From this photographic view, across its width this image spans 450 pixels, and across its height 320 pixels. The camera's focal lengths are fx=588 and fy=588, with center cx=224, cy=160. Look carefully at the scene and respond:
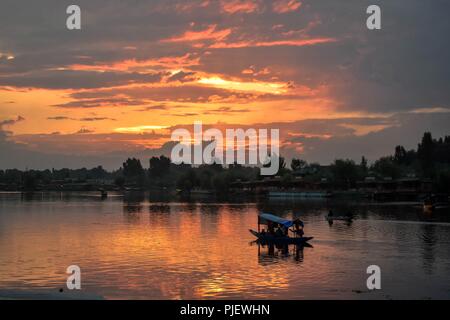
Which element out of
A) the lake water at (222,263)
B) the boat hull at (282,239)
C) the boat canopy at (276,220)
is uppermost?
the boat canopy at (276,220)

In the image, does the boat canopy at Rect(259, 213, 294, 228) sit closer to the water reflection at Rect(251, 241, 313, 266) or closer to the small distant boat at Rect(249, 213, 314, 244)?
the small distant boat at Rect(249, 213, 314, 244)

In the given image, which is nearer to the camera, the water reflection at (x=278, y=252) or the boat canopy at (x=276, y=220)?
the water reflection at (x=278, y=252)

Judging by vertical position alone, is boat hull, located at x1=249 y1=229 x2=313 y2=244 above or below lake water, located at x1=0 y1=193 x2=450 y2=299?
above

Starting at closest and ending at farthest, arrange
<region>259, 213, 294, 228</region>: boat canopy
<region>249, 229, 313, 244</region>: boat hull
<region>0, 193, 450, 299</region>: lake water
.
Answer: <region>0, 193, 450, 299</region>: lake water < <region>249, 229, 313, 244</region>: boat hull < <region>259, 213, 294, 228</region>: boat canopy

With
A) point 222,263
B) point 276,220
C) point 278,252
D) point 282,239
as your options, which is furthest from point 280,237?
point 222,263

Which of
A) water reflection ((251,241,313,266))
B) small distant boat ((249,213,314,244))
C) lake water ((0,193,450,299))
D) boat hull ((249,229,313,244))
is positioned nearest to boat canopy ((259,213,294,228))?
small distant boat ((249,213,314,244))

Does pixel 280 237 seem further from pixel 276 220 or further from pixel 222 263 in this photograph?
pixel 222 263

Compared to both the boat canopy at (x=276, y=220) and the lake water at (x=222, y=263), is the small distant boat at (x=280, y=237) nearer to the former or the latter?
the boat canopy at (x=276, y=220)

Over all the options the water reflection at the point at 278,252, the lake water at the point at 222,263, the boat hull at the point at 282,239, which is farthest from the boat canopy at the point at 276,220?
the lake water at the point at 222,263

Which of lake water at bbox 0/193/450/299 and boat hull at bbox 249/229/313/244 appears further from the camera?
boat hull at bbox 249/229/313/244

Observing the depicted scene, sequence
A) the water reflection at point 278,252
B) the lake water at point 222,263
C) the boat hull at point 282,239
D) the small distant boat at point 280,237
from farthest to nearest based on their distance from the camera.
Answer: the small distant boat at point 280,237, the boat hull at point 282,239, the water reflection at point 278,252, the lake water at point 222,263

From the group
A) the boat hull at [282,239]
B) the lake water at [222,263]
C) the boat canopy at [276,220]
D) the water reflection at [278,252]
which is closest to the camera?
the lake water at [222,263]

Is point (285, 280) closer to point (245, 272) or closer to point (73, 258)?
point (245, 272)

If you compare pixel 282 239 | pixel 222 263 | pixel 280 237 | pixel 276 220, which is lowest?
pixel 222 263
